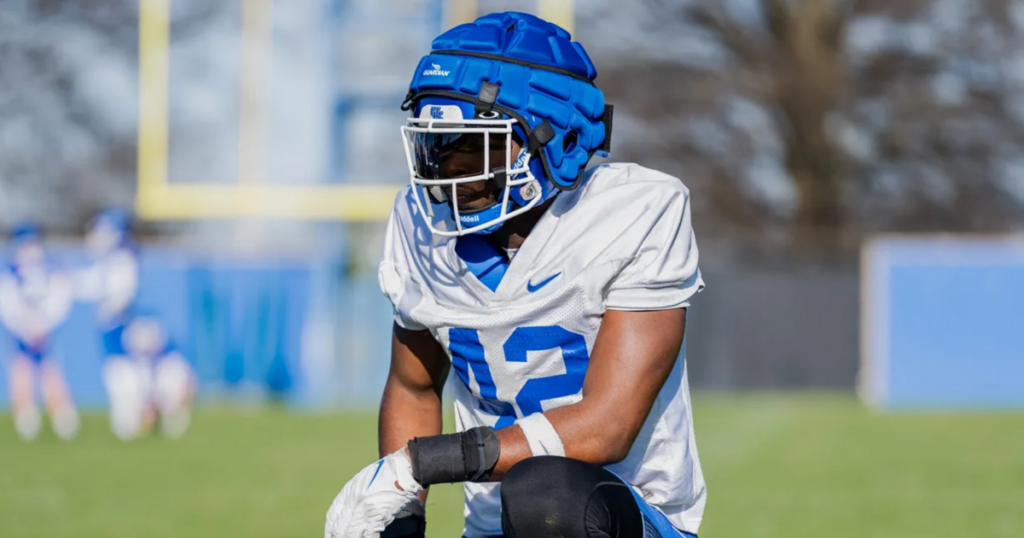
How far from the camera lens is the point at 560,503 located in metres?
2.41

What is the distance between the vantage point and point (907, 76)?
74.4 ft

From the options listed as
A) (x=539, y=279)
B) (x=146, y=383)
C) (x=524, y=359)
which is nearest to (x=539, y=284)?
(x=539, y=279)

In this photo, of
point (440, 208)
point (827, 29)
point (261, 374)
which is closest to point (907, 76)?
point (827, 29)

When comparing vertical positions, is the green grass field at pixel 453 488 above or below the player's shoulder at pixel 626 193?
below

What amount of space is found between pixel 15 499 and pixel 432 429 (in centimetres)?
446

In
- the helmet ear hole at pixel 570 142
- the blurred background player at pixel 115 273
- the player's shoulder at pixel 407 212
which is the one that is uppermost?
the helmet ear hole at pixel 570 142

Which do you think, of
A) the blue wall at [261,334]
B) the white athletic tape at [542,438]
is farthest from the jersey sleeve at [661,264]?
the blue wall at [261,334]

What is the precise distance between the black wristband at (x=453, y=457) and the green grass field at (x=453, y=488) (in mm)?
3254

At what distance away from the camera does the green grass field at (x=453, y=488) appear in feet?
19.6

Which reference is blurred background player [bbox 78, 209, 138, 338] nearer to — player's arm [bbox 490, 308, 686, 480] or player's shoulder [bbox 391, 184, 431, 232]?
player's shoulder [bbox 391, 184, 431, 232]

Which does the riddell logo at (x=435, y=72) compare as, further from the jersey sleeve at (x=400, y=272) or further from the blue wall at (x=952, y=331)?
the blue wall at (x=952, y=331)

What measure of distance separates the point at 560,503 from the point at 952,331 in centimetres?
1223

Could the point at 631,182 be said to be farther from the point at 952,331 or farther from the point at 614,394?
the point at 952,331

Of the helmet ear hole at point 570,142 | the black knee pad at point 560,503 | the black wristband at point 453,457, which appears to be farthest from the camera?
the helmet ear hole at point 570,142
